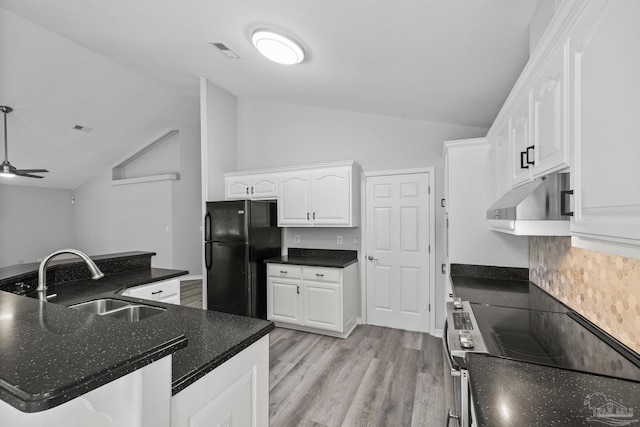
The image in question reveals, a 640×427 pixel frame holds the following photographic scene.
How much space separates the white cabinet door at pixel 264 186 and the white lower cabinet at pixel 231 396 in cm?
276

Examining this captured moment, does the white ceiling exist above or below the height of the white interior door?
above

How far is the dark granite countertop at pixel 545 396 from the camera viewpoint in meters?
0.77

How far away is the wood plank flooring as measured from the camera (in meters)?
2.10

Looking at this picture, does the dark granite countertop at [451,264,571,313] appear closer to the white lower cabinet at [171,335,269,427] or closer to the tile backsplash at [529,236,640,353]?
the tile backsplash at [529,236,640,353]

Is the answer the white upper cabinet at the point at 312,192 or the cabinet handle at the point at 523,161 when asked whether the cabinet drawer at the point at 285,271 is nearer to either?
the white upper cabinet at the point at 312,192

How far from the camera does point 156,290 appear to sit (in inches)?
95.3

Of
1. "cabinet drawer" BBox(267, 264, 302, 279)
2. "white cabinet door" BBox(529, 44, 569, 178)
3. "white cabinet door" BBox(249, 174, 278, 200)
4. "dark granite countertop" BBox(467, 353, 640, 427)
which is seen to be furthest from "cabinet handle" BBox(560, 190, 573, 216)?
"white cabinet door" BBox(249, 174, 278, 200)

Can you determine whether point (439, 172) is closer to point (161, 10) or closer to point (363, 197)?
point (363, 197)

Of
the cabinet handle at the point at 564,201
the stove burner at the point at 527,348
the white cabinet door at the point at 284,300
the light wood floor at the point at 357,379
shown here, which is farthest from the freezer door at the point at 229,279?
the cabinet handle at the point at 564,201

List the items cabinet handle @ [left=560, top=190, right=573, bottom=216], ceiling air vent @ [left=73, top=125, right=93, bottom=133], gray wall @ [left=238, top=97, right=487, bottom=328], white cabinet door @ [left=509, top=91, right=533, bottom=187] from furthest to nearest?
1. ceiling air vent @ [left=73, top=125, right=93, bottom=133]
2. gray wall @ [left=238, top=97, right=487, bottom=328]
3. white cabinet door @ [left=509, top=91, right=533, bottom=187]
4. cabinet handle @ [left=560, top=190, right=573, bottom=216]

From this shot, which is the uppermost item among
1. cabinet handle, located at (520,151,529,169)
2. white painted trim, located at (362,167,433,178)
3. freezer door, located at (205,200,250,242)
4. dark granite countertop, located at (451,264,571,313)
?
white painted trim, located at (362,167,433,178)

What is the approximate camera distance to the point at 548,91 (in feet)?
3.86

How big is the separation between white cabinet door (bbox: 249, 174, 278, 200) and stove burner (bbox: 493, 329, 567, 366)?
10.0ft

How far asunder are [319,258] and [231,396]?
2.85 metres
